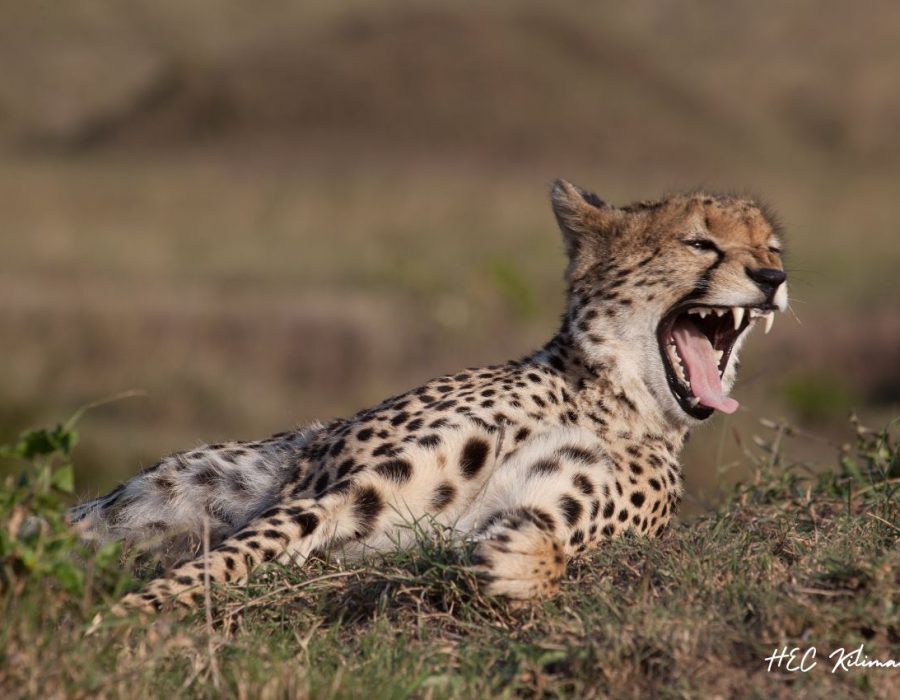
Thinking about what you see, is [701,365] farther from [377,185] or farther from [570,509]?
[377,185]

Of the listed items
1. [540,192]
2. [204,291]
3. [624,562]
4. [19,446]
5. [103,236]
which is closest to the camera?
[19,446]

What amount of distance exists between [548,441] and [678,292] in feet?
2.31

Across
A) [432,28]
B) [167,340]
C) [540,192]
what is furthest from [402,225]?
[432,28]

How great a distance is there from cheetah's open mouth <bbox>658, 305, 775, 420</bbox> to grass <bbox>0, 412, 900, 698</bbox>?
0.65m

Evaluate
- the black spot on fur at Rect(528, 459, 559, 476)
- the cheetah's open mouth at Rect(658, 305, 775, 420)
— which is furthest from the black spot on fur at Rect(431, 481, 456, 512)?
the cheetah's open mouth at Rect(658, 305, 775, 420)

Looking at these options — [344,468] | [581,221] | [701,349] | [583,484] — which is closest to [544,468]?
[583,484]

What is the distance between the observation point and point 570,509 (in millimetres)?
4094

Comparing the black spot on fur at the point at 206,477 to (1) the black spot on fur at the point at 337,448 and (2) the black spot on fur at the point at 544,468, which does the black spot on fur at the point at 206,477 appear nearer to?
(1) the black spot on fur at the point at 337,448

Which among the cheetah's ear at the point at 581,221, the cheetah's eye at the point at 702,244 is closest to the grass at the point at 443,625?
the cheetah's eye at the point at 702,244

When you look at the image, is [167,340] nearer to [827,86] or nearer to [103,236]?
[103,236]

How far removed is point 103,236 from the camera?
2497cm

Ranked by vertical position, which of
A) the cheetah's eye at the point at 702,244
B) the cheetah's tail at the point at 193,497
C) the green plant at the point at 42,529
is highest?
the cheetah's eye at the point at 702,244

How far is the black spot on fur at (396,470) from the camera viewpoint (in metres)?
4.17

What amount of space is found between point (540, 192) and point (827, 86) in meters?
16.5
